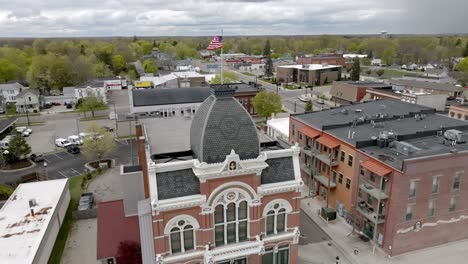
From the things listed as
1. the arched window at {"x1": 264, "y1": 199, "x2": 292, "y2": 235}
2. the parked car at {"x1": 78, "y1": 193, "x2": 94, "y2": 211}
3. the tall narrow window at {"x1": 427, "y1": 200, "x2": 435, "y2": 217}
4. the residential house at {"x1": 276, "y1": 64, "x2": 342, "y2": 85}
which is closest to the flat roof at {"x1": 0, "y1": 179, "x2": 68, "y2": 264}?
the parked car at {"x1": 78, "y1": 193, "x2": 94, "y2": 211}

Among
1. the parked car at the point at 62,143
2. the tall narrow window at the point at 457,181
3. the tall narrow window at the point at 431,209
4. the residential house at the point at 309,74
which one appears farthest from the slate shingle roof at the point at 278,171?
the residential house at the point at 309,74

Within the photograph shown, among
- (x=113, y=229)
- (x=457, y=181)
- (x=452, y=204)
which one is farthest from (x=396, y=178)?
(x=113, y=229)

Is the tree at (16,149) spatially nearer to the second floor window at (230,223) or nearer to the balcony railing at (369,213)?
the second floor window at (230,223)

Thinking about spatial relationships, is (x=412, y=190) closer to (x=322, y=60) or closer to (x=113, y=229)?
(x=113, y=229)

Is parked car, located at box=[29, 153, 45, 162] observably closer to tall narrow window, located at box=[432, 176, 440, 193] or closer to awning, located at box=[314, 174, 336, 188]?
awning, located at box=[314, 174, 336, 188]

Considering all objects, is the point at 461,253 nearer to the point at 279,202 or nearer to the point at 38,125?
the point at 279,202
